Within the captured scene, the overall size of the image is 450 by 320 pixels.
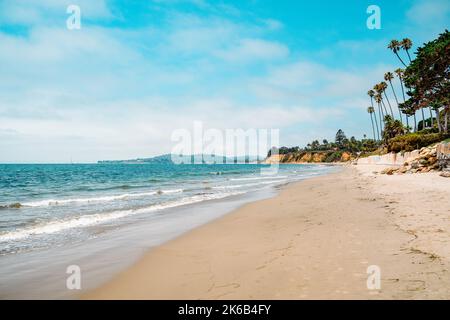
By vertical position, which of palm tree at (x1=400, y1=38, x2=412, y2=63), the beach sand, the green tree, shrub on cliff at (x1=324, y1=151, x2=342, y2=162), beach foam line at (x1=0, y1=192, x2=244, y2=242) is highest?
palm tree at (x1=400, y1=38, x2=412, y2=63)

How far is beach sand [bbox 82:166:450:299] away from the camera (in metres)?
4.62

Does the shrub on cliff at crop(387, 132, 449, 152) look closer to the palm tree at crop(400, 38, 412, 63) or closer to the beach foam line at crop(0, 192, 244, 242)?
the palm tree at crop(400, 38, 412, 63)

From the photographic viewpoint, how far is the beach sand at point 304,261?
4.62m

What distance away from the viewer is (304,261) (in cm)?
602

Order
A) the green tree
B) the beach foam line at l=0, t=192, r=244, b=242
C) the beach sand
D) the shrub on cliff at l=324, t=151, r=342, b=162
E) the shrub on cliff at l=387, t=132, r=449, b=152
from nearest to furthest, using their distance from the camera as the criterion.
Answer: the beach sand → the beach foam line at l=0, t=192, r=244, b=242 → the green tree → the shrub on cliff at l=387, t=132, r=449, b=152 → the shrub on cliff at l=324, t=151, r=342, b=162

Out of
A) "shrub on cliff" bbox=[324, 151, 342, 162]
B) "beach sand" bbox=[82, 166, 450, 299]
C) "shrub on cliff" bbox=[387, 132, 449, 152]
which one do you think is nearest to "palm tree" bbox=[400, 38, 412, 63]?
"shrub on cliff" bbox=[387, 132, 449, 152]

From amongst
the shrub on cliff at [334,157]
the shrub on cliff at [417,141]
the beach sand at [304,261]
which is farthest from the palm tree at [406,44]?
the shrub on cliff at [334,157]

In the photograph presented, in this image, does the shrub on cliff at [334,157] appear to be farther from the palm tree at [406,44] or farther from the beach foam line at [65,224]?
the beach foam line at [65,224]

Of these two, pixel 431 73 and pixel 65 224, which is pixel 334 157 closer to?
pixel 431 73

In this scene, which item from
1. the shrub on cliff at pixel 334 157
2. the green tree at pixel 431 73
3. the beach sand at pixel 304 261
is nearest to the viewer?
the beach sand at pixel 304 261

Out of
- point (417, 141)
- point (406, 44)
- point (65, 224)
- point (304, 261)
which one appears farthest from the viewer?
point (406, 44)

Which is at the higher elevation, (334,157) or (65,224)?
(334,157)

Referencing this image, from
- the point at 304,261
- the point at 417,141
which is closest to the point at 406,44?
the point at 417,141

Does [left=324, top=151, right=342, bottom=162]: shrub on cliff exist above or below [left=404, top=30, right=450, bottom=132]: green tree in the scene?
below
